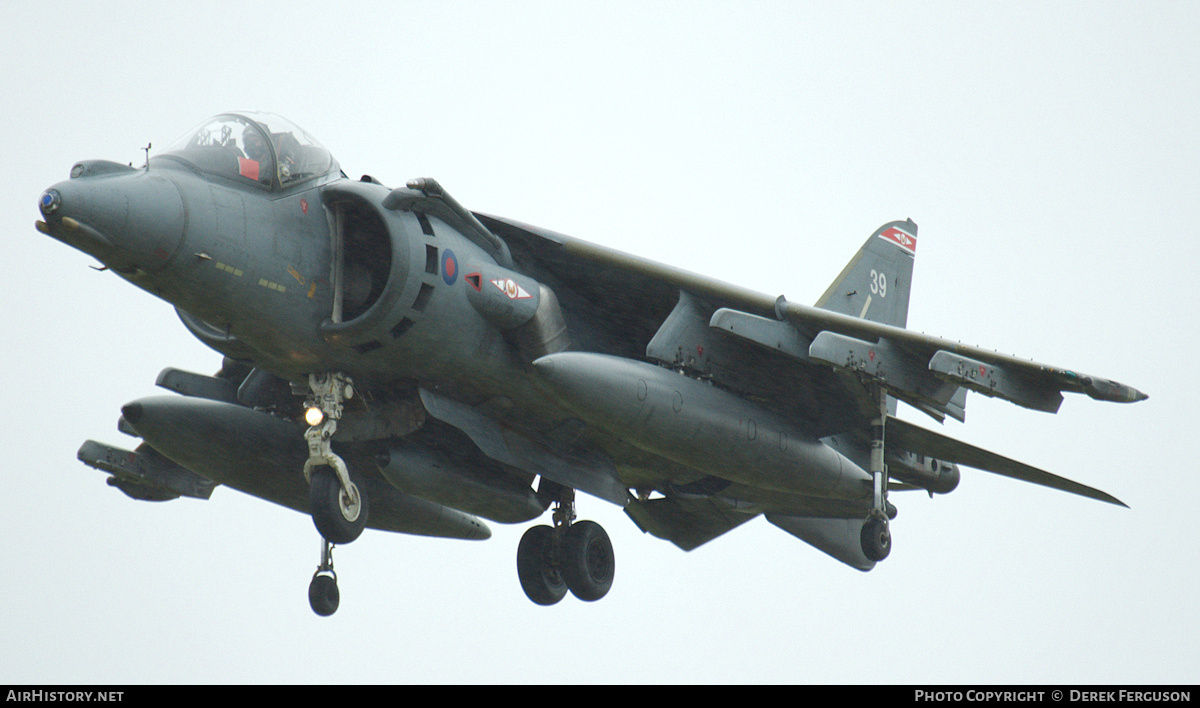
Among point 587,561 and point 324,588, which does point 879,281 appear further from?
point 324,588

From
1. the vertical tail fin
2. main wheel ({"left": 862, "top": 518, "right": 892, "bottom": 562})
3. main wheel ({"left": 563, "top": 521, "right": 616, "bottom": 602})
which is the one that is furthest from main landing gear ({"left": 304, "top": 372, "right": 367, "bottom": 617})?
the vertical tail fin

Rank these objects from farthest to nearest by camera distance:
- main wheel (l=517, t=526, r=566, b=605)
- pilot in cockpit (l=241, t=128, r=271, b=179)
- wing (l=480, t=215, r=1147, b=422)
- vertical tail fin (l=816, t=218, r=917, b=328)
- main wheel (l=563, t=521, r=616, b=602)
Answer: vertical tail fin (l=816, t=218, r=917, b=328) → main wheel (l=517, t=526, r=566, b=605) → main wheel (l=563, t=521, r=616, b=602) → wing (l=480, t=215, r=1147, b=422) → pilot in cockpit (l=241, t=128, r=271, b=179)

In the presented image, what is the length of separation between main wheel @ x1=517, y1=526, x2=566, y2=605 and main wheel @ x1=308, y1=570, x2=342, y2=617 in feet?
6.87

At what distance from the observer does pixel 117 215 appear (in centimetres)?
994

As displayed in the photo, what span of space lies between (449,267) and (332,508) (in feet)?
7.93

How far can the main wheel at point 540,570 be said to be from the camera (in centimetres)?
1450

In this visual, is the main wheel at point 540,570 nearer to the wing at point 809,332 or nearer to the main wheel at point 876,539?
the wing at point 809,332

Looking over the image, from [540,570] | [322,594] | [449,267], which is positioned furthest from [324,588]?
[449,267]

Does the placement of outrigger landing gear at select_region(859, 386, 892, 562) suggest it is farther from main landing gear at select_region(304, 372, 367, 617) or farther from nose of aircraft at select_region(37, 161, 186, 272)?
nose of aircraft at select_region(37, 161, 186, 272)

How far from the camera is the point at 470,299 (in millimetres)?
11742

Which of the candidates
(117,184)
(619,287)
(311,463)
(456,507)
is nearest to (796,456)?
(619,287)

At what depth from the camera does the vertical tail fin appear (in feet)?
54.2

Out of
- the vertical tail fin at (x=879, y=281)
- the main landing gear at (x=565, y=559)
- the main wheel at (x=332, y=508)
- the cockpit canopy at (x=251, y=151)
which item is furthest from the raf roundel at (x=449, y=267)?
the vertical tail fin at (x=879, y=281)

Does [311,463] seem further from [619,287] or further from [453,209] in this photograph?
[619,287]
